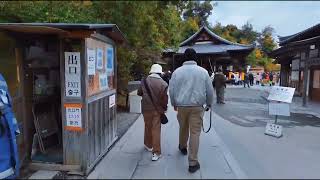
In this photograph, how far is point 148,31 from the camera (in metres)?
10.6

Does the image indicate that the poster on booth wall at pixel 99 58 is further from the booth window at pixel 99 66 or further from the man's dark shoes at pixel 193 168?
the man's dark shoes at pixel 193 168

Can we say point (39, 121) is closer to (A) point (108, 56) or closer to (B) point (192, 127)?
(A) point (108, 56)

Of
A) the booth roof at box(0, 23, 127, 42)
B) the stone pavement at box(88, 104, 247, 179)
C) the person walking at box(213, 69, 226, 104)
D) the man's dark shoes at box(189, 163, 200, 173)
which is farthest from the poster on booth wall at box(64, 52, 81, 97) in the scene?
the person walking at box(213, 69, 226, 104)

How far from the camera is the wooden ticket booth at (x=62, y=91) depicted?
5.07 m

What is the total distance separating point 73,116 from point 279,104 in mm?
5659

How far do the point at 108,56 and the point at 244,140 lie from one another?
3765 millimetres

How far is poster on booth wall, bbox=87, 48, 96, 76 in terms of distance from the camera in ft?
17.2

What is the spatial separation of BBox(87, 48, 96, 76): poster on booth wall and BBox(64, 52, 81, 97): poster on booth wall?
0.71 ft

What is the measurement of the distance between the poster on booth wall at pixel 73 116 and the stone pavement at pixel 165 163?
79 cm

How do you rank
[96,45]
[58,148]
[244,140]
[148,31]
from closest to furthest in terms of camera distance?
[96,45] < [58,148] < [244,140] < [148,31]

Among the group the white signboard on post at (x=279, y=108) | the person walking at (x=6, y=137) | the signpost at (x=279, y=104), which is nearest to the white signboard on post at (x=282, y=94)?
the signpost at (x=279, y=104)

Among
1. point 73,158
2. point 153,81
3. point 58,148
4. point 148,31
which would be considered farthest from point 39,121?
point 148,31

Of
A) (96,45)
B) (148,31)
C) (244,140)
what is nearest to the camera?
(96,45)

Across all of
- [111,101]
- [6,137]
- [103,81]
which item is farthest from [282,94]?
[6,137]
